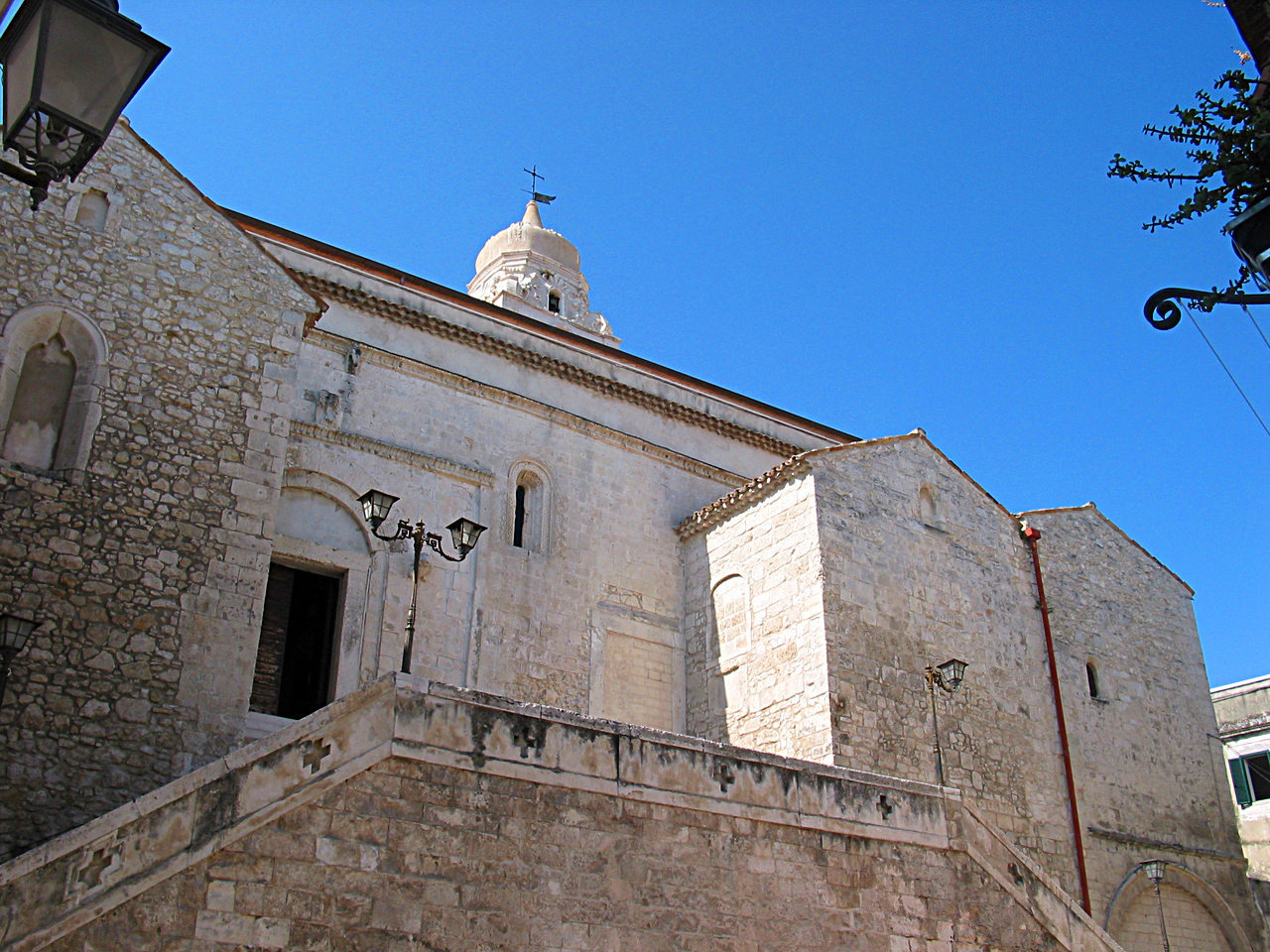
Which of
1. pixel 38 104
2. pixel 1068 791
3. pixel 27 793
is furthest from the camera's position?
pixel 1068 791

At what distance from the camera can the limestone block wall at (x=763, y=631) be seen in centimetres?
1586

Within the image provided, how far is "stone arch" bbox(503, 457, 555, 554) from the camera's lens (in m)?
17.7

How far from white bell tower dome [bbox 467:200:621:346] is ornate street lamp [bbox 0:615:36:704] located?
22141 millimetres

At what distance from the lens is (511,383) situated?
62.4 ft

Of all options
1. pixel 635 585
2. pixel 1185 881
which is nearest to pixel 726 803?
pixel 635 585

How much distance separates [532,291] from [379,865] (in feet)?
83.3

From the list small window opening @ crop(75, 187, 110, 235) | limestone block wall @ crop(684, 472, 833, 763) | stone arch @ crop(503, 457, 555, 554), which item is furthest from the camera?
stone arch @ crop(503, 457, 555, 554)

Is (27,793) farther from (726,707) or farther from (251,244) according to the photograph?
(726,707)

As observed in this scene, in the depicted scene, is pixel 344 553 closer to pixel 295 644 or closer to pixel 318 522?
pixel 318 522

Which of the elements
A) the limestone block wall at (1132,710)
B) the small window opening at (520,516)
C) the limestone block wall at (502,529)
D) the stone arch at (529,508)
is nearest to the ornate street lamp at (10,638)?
the limestone block wall at (502,529)

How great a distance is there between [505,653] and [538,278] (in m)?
18.0

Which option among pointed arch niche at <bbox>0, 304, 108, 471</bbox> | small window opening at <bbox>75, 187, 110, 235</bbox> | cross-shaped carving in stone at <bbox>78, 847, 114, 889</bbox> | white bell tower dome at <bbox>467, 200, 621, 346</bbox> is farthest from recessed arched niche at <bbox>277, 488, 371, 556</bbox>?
white bell tower dome at <bbox>467, 200, 621, 346</bbox>

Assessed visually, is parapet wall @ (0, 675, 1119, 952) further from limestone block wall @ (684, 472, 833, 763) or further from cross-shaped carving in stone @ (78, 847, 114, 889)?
limestone block wall @ (684, 472, 833, 763)

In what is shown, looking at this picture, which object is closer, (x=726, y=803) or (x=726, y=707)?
(x=726, y=803)
